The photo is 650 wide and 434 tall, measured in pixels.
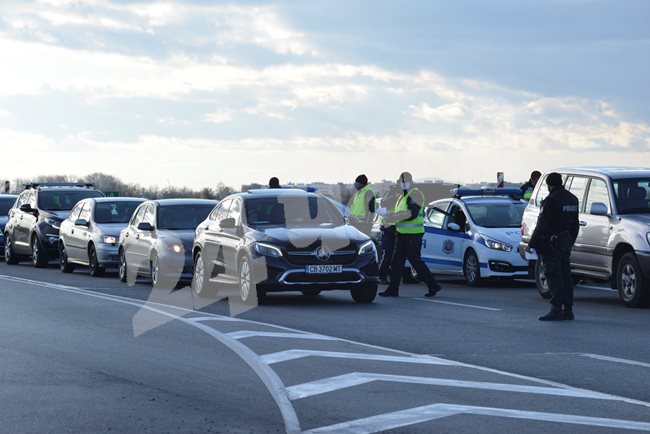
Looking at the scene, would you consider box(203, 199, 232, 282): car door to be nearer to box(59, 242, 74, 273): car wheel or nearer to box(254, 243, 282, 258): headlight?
box(254, 243, 282, 258): headlight

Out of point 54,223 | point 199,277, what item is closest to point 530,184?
point 199,277

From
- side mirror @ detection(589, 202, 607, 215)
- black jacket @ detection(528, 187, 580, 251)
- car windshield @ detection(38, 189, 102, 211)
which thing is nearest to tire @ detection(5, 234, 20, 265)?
car windshield @ detection(38, 189, 102, 211)

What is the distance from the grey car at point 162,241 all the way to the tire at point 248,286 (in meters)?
4.11

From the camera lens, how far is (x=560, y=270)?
1631cm

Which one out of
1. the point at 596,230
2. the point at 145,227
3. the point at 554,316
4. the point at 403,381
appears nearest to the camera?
the point at 403,381

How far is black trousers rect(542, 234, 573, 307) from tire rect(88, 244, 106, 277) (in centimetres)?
1360

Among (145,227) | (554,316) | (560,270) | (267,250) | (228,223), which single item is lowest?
(554,316)

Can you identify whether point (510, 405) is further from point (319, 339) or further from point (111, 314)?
point (111, 314)

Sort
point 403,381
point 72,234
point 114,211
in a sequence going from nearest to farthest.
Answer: point 403,381 → point 114,211 → point 72,234

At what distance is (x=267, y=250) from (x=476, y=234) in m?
6.05

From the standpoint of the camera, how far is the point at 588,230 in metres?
19.0

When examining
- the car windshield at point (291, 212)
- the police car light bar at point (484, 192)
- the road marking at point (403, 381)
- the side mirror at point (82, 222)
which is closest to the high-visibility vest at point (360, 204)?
the police car light bar at point (484, 192)

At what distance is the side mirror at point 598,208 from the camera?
59.9 feet

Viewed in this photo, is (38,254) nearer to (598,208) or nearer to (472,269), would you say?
(472,269)
